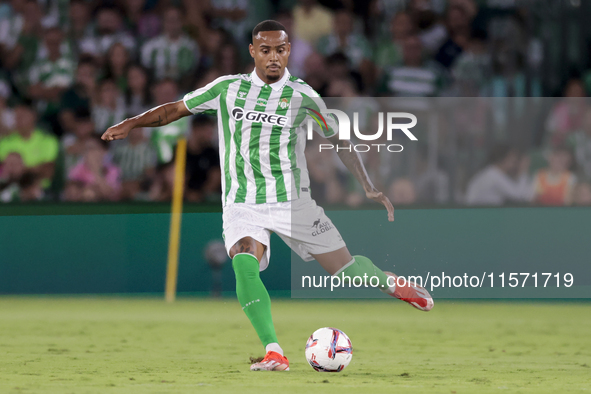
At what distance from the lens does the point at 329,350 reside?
6.11m

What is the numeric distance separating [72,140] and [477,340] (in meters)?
6.56

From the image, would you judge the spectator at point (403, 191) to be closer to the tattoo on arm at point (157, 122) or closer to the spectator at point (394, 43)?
the spectator at point (394, 43)

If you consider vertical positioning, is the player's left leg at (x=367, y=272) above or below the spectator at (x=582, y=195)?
below

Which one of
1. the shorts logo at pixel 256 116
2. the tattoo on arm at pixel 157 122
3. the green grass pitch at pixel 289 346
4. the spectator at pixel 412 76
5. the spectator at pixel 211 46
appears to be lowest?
the green grass pitch at pixel 289 346

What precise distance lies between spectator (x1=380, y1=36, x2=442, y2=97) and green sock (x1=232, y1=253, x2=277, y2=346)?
22.3 ft

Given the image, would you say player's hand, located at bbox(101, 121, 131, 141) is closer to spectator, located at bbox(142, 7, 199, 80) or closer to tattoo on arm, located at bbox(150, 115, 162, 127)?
tattoo on arm, located at bbox(150, 115, 162, 127)

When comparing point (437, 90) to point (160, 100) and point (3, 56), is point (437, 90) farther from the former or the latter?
point (3, 56)

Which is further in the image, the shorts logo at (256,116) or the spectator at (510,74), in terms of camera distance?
the spectator at (510,74)

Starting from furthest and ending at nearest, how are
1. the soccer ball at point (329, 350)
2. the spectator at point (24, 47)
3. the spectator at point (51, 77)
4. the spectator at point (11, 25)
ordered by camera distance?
the spectator at point (11, 25)
the spectator at point (24, 47)
the spectator at point (51, 77)
the soccer ball at point (329, 350)

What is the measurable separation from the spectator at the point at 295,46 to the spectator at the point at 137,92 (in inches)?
82.6

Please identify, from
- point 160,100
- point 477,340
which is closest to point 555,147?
point 477,340

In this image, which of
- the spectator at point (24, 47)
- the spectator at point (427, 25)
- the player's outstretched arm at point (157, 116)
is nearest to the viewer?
the player's outstretched arm at point (157, 116)

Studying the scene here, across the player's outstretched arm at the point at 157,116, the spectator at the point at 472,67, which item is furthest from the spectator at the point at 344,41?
the player's outstretched arm at the point at 157,116

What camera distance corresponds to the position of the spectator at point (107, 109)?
13.0 meters
